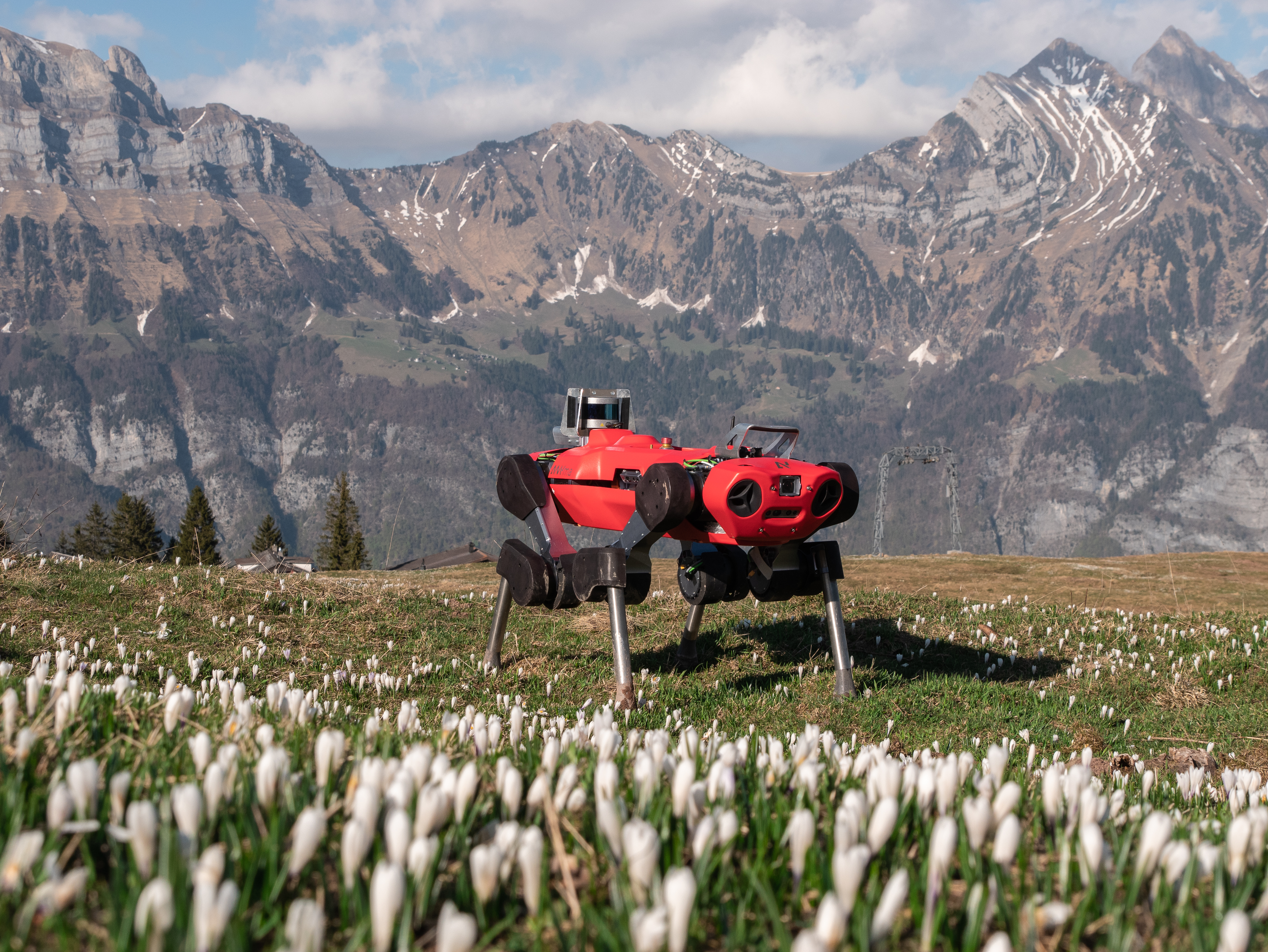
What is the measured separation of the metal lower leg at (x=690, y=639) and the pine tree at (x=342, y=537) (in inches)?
4076

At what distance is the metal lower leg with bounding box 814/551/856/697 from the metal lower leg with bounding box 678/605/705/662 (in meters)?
2.12

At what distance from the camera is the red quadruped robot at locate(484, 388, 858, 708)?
432 inches

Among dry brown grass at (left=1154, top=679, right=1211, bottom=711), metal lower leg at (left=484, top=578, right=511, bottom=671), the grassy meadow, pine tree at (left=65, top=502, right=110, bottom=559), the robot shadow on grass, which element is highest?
the grassy meadow

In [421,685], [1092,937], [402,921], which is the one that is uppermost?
[402,921]

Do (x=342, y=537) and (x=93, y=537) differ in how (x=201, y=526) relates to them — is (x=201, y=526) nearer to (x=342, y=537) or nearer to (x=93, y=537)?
(x=342, y=537)

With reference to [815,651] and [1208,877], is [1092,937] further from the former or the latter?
[815,651]

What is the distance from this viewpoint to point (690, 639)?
1440cm

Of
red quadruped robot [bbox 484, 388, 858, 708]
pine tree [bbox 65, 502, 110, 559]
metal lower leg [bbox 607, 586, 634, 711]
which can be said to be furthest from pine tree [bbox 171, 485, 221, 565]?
metal lower leg [bbox 607, 586, 634, 711]

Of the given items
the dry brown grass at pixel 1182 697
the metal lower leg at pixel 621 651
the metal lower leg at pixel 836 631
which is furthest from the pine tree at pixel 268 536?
the dry brown grass at pixel 1182 697

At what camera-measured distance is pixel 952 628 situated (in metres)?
17.0

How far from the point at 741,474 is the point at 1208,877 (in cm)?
758

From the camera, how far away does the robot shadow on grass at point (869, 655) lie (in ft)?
47.2

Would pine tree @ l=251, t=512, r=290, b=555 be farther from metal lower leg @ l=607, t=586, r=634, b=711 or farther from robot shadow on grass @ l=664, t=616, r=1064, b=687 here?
metal lower leg @ l=607, t=586, r=634, b=711

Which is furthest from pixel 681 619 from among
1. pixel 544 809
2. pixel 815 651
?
pixel 544 809
